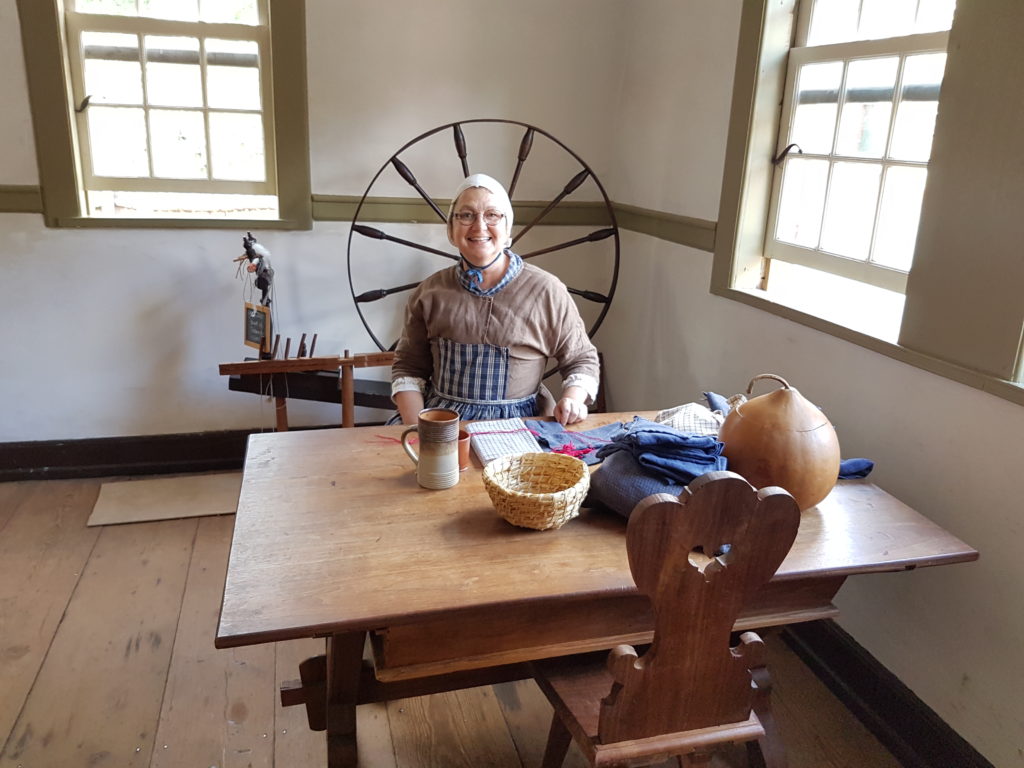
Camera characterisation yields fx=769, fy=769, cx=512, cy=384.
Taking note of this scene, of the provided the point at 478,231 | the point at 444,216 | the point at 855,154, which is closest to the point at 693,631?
the point at 478,231

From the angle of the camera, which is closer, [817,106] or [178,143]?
[817,106]

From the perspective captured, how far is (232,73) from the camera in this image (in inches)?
116

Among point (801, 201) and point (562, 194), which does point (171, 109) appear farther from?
point (801, 201)

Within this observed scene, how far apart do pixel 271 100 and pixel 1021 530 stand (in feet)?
9.17

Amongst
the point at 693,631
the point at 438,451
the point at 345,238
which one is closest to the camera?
the point at 693,631

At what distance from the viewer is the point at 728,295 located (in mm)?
2430

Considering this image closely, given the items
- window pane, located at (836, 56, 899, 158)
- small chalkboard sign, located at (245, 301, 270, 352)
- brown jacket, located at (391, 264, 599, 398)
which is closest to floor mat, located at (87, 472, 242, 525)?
small chalkboard sign, located at (245, 301, 270, 352)

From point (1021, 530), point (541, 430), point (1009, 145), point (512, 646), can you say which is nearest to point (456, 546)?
point (512, 646)

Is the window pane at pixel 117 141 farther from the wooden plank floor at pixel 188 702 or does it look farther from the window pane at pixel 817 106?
the window pane at pixel 817 106

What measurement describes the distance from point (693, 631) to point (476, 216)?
50.6 inches

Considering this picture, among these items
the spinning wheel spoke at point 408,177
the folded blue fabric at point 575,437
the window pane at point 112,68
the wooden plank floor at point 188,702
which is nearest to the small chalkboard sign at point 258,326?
the spinning wheel spoke at point 408,177

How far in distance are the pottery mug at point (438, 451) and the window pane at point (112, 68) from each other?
220 centimetres

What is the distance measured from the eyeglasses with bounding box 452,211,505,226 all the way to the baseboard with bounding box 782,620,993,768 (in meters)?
1.39

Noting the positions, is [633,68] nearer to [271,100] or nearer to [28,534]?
[271,100]
